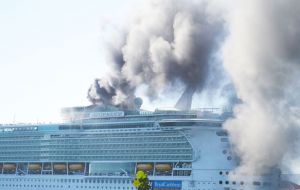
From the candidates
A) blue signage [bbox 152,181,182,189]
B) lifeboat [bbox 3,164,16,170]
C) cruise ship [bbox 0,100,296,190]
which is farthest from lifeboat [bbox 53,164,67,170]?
blue signage [bbox 152,181,182,189]

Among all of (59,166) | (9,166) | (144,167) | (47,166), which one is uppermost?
(9,166)

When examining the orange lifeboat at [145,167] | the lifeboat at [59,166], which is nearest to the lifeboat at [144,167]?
the orange lifeboat at [145,167]

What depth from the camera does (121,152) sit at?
3334 inches

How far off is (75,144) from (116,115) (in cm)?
734

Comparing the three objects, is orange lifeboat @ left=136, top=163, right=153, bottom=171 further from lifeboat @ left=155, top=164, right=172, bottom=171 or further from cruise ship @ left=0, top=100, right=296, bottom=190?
lifeboat @ left=155, top=164, right=172, bottom=171

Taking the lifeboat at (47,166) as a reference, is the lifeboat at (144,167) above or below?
below

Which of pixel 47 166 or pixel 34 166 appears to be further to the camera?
pixel 34 166

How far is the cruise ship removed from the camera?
74500mm

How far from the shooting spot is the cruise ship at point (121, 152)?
74.5 meters

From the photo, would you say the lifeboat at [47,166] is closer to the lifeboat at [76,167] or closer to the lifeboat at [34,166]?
the lifeboat at [34,166]

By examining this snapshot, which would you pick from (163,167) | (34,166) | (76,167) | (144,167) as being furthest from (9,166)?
(163,167)

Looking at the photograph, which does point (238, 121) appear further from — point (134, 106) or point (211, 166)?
point (134, 106)

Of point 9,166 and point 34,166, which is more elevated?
point 9,166

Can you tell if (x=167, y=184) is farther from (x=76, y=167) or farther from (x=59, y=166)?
(x=59, y=166)
